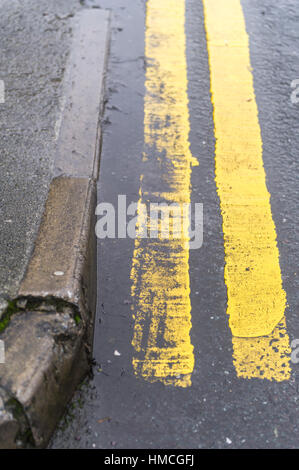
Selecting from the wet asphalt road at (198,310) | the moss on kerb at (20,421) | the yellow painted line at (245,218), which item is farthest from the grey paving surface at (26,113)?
the yellow painted line at (245,218)

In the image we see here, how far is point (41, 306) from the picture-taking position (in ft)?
6.45

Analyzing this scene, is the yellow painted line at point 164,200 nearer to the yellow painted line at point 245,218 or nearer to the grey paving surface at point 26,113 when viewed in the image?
the yellow painted line at point 245,218

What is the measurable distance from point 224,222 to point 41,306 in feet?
3.49

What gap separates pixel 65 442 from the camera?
1.82 metres

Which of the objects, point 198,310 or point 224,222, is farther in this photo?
point 224,222

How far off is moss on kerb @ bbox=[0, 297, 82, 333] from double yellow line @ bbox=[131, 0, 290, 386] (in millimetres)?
314

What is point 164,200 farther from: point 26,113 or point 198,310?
point 26,113

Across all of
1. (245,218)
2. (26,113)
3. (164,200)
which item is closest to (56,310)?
(164,200)

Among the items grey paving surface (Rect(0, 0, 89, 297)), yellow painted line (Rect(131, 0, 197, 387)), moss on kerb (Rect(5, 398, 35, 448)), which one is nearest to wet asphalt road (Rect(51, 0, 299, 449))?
yellow painted line (Rect(131, 0, 197, 387))

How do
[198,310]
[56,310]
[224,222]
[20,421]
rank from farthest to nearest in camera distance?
[224,222] → [198,310] → [56,310] → [20,421]

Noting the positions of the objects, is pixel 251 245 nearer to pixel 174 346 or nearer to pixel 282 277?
pixel 282 277

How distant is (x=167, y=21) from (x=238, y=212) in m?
2.02

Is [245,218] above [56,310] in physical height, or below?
below
